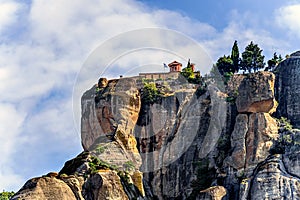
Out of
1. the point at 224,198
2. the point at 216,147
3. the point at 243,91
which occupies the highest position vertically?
the point at 243,91

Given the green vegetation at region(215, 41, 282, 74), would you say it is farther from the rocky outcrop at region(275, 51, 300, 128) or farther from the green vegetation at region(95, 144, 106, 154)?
the green vegetation at region(95, 144, 106, 154)

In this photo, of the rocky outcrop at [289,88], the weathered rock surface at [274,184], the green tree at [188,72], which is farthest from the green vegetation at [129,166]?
the rocky outcrop at [289,88]

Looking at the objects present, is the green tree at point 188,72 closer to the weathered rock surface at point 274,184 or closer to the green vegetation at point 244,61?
the green vegetation at point 244,61

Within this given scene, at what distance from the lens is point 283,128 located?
74500 mm

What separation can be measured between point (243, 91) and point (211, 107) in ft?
15.0

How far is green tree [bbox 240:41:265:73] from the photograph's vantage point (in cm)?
8812

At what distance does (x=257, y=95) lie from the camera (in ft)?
250

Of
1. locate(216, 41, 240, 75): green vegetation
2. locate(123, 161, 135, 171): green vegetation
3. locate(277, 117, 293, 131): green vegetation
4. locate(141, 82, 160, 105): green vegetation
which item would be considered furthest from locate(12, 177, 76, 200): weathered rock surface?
locate(216, 41, 240, 75): green vegetation

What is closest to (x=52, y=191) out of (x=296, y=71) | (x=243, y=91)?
(x=243, y=91)

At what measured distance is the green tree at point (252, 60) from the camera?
88125 millimetres

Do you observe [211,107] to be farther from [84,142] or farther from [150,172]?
[84,142]

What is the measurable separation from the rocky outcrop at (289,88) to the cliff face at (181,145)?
0.26 metres

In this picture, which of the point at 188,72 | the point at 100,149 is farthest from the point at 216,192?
the point at 188,72

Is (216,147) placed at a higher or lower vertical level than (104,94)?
lower
